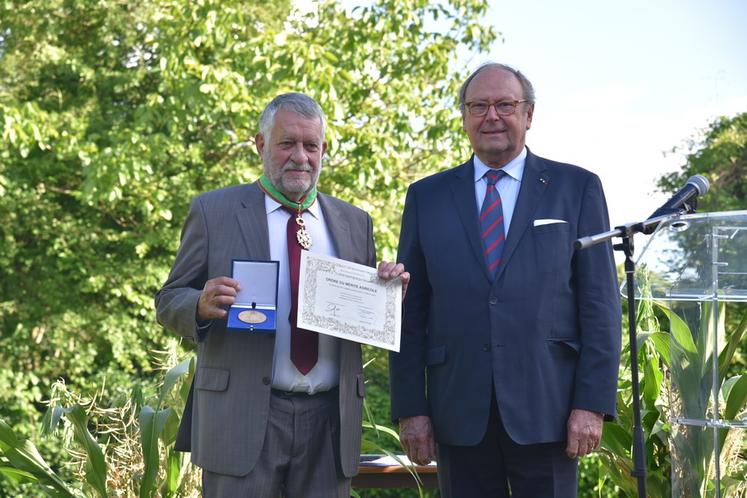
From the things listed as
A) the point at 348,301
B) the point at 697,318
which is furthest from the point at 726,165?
the point at 348,301

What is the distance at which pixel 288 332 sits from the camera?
10.3 ft

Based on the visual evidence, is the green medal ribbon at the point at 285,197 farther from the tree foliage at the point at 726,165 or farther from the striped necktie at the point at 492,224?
→ the tree foliage at the point at 726,165

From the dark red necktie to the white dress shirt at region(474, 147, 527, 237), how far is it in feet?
2.26

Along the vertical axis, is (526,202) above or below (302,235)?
above

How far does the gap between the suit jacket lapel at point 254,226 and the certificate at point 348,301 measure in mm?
185

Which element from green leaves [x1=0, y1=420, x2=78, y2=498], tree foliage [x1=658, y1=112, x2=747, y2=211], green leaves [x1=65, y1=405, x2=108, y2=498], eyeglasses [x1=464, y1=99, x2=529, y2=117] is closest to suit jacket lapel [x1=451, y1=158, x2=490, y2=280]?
eyeglasses [x1=464, y1=99, x2=529, y2=117]

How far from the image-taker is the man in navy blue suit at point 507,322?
3.23 m

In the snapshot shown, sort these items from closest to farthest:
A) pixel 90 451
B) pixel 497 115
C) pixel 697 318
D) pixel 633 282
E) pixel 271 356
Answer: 1. pixel 633 282
2. pixel 271 356
3. pixel 497 115
4. pixel 697 318
5. pixel 90 451

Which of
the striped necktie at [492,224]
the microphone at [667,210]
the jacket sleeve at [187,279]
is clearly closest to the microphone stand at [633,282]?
the microphone at [667,210]

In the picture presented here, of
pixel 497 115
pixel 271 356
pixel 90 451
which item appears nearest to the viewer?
pixel 271 356

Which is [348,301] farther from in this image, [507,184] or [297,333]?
[507,184]

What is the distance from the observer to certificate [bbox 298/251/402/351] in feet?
9.96

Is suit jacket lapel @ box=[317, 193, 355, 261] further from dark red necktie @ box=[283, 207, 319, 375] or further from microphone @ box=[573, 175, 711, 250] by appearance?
microphone @ box=[573, 175, 711, 250]

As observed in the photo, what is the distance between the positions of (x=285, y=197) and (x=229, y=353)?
55 centimetres
